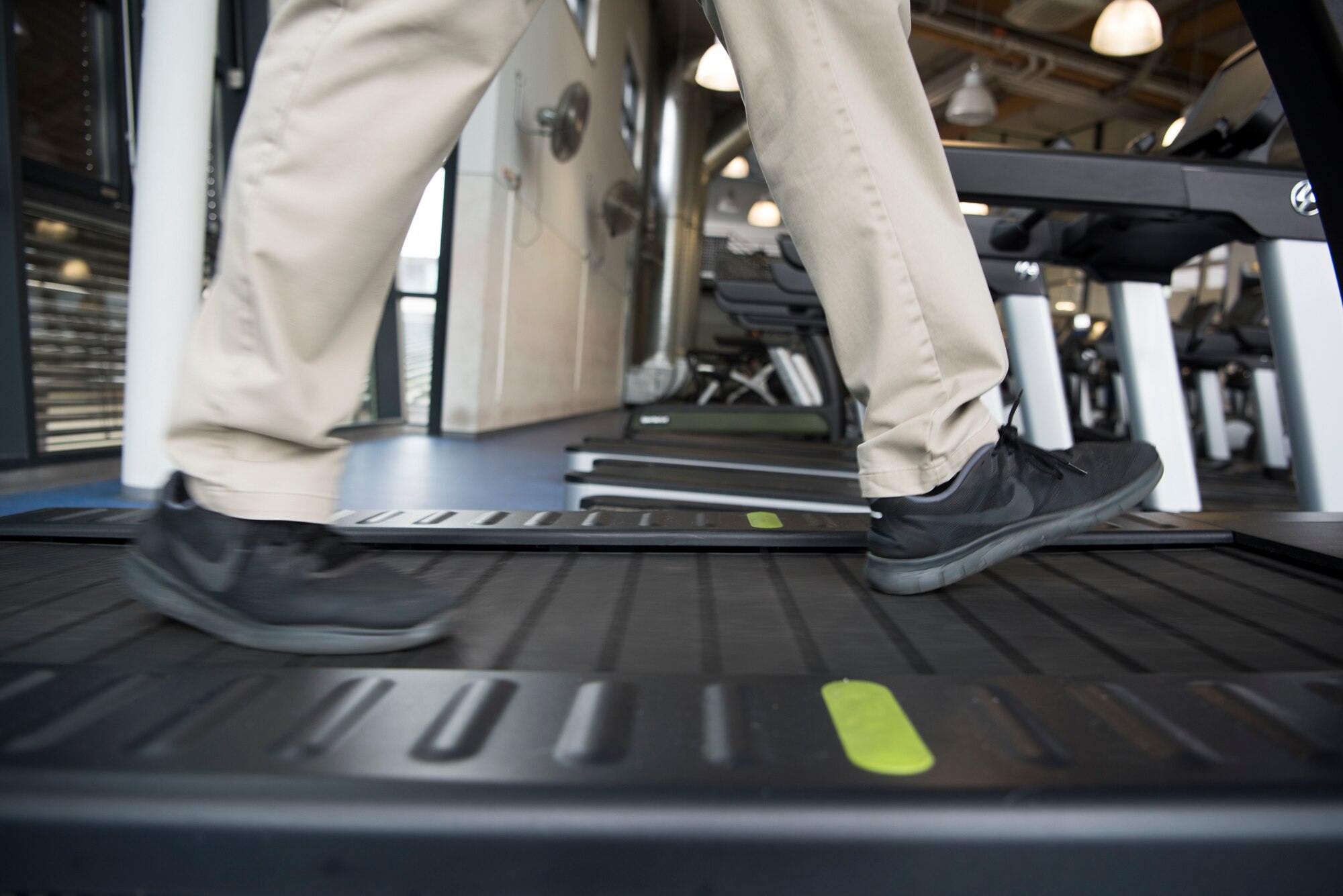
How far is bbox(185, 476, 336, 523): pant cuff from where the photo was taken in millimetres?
762

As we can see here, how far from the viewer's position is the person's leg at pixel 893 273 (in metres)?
0.87

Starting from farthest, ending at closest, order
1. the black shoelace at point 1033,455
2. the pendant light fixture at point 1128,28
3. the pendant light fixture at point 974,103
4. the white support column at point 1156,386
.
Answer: the pendant light fixture at point 974,103 → the pendant light fixture at point 1128,28 → the white support column at point 1156,386 → the black shoelace at point 1033,455

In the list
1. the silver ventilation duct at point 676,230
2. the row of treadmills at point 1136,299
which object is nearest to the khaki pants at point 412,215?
the row of treadmills at point 1136,299

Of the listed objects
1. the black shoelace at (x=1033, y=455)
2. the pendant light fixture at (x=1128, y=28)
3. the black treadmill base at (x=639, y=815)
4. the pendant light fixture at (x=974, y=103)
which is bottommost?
the black treadmill base at (x=639, y=815)

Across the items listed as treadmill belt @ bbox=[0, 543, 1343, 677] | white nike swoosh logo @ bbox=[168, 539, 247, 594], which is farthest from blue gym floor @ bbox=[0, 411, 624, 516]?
white nike swoosh logo @ bbox=[168, 539, 247, 594]

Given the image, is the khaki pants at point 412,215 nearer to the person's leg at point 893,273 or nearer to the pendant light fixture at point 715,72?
the person's leg at point 893,273

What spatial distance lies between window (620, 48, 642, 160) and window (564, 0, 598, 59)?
1572 millimetres

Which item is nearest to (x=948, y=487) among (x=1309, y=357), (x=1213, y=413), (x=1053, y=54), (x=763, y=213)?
(x=1309, y=357)

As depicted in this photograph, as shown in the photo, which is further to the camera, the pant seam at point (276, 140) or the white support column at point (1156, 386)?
the white support column at point (1156, 386)

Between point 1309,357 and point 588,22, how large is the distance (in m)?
6.27

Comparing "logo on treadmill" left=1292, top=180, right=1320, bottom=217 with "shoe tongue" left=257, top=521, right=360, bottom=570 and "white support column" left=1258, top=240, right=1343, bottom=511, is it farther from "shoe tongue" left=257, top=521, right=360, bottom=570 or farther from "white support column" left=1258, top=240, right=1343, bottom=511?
"shoe tongue" left=257, top=521, right=360, bottom=570

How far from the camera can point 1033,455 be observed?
996mm

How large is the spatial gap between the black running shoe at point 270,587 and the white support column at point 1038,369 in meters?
2.05

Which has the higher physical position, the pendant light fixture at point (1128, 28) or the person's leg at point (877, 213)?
the pendant light fixture at point (1128, 28)
